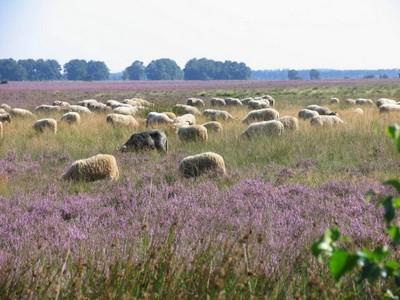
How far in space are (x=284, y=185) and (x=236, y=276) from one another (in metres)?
3.97

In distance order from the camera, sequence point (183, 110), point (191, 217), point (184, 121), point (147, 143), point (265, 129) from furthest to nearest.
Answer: point (183, 110) → point (184, 121) → point (265, 129) → point (147, 143) → point (191, 217)

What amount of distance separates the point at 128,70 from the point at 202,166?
15327 cm

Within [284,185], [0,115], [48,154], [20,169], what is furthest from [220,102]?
[284,185]

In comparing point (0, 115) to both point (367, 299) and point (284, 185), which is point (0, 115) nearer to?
point (284, 185)

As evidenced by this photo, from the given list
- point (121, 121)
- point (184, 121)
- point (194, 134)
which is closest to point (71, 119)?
point (121, 121)

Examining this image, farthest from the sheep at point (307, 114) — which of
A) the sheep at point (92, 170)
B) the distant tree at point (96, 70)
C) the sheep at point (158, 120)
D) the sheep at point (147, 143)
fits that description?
the distant tree at point (96, 70)

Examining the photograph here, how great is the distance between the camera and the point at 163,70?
14600cm

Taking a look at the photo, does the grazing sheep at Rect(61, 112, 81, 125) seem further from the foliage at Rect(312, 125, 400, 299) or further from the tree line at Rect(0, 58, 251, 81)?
the tree line at Rect(0, 58, 251, 81)

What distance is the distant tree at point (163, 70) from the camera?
14488cm

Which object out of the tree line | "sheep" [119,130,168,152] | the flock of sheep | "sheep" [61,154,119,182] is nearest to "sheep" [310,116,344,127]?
the flock of sheep

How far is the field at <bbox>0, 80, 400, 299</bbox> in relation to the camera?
2.89 m

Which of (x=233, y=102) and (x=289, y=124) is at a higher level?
(x=289, y=124)

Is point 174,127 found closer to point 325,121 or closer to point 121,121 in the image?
point 121,121

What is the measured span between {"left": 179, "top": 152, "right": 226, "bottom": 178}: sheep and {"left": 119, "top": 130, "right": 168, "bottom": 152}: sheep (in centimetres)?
255
